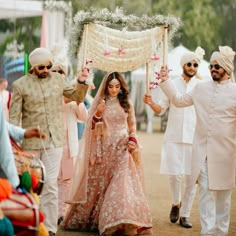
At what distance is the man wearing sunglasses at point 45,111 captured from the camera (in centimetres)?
855

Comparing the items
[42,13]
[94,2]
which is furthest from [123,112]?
[94,2]

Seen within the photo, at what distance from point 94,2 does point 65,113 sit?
2473cm

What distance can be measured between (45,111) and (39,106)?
0.25ft

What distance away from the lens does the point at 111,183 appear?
30.9ft

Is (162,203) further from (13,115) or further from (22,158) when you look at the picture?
(22,158)

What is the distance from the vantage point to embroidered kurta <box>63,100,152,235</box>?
9203mm

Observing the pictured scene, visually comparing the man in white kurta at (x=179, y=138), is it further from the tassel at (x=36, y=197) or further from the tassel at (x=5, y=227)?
the tassel at (x=5, y=227)

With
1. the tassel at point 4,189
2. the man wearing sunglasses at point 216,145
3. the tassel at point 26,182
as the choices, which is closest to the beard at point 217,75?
the man wearing sunglasses at point 216,145

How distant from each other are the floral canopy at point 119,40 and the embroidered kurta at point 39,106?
1.40 m

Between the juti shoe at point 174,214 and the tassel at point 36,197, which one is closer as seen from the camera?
the tassel at point 36,197

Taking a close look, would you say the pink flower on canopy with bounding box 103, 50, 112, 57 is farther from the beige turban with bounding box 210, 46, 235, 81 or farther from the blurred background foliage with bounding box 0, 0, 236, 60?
the blurred background foliage with bounding box 0, 0, 236, 60

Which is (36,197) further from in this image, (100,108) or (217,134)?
(100,108)

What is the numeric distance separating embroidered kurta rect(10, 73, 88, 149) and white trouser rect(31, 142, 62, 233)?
0.08 meters

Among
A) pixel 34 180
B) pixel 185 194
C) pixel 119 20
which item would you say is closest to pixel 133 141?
pixel 185 194
